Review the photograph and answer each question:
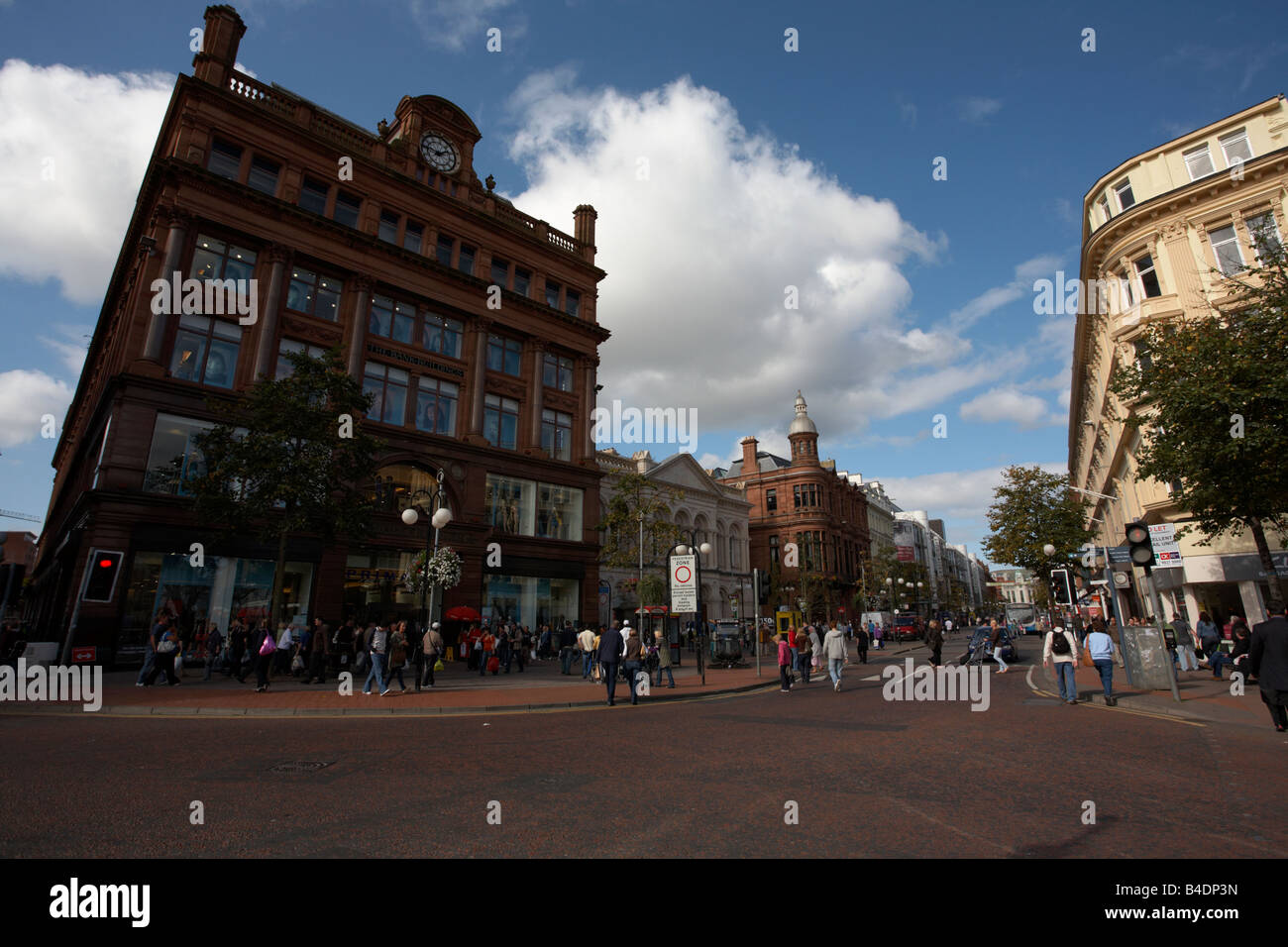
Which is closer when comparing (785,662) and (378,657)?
(378,657)

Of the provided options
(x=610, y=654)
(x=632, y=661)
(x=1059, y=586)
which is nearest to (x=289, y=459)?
(x=610, y=654)

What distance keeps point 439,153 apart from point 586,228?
968cm

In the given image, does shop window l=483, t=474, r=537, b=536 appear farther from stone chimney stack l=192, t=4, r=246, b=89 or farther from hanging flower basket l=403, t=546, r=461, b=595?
stone chimney stack l=192, t=4, r=246, b=89

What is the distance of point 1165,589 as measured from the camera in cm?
2938

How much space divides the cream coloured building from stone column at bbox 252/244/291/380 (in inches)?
1284

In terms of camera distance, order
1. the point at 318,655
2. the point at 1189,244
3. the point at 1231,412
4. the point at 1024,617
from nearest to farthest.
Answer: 1. the point at 1231,412
2. the point at 318,655
3. the point at 1189,244
4. the point at 1024,617

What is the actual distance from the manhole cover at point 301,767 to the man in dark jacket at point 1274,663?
12482 millimetres

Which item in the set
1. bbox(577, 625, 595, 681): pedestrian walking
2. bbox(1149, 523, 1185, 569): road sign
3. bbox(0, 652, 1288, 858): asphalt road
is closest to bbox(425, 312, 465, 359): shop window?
bbox(577, 625, 595, 681): pedestrian walking

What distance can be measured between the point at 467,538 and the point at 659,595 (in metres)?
17.6

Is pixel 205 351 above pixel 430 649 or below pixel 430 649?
above

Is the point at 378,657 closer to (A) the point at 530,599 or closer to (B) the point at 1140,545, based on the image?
(A) the point at 530,599

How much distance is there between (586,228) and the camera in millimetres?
39344
